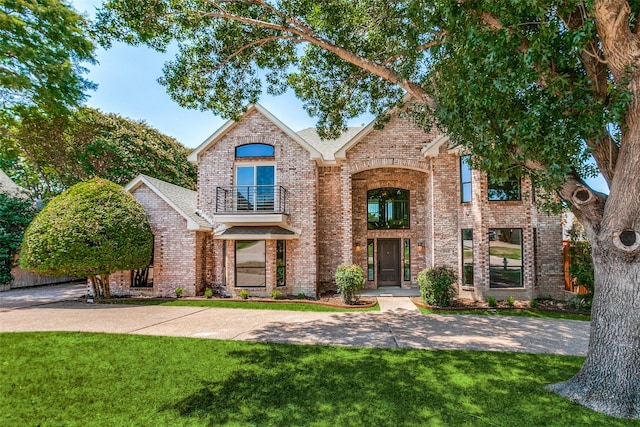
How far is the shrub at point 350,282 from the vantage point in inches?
445

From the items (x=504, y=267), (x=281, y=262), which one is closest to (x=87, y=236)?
(x=281, y=262)

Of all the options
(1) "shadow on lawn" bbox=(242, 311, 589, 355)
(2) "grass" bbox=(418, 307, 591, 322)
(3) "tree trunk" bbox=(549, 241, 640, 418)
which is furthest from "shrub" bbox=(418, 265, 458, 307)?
(3) "tree trunk" bbox=(549, 241, 640, 418)

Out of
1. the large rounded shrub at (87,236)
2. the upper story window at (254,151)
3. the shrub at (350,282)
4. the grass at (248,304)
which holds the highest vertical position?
the upper story window at (254,151)

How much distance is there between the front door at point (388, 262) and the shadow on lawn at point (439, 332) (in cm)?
521

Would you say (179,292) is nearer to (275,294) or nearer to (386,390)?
(275,294)

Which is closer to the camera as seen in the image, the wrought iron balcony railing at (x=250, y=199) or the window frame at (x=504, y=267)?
the window frame at (x=504, y=267)

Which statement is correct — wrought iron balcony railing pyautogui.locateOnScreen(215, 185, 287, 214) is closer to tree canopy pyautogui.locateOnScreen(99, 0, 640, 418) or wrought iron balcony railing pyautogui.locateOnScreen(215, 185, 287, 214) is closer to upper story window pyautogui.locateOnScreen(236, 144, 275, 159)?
upper story window pyautogui.locateOnScreen(236, 144, 275, 159)

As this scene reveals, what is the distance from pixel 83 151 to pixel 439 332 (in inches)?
909

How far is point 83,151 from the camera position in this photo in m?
20.0

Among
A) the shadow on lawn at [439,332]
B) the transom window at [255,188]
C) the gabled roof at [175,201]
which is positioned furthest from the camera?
the transom window at [255,188]

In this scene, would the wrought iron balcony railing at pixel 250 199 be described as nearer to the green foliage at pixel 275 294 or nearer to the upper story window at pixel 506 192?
the green foliage at pixel 275 294

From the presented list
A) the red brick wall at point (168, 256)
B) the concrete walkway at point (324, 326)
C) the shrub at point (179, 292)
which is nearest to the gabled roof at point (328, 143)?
the red brick wall at point (168, 256)

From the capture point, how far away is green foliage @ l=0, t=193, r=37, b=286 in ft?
46.9

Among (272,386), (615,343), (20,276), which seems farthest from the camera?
(20,276)
